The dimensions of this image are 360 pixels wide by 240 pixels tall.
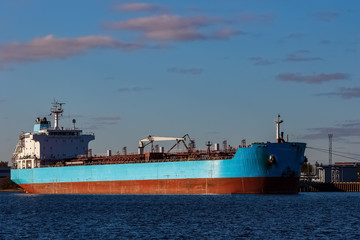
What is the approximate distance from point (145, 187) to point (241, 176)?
1164 cm

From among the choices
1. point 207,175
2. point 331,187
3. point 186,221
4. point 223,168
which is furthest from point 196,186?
point 331,187

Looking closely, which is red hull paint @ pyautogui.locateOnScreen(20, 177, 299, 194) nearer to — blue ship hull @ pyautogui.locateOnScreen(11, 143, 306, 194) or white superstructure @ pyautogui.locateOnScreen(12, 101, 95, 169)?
blue ship hull @ pyautogui.locateOnScreen(11, 143, 306, 194)

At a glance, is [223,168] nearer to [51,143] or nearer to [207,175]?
[207,175]

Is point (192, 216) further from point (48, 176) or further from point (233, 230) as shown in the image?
point (48, 176)

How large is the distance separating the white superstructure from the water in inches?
910

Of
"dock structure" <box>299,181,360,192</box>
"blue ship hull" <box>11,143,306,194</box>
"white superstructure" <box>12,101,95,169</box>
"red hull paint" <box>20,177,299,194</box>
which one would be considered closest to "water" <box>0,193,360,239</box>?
"red hull paint" <box>20,177,299,194</box>

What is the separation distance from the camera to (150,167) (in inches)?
2453

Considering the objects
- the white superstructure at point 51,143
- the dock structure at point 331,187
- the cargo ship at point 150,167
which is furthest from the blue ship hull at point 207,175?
the dock structure at point 331,187

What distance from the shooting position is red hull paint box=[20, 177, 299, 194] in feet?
182

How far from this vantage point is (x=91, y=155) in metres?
73.8

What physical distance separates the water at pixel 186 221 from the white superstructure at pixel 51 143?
75.8 ft

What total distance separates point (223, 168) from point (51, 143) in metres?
26.8

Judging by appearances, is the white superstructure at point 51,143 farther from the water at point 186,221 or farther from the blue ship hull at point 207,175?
the water at point 186,221

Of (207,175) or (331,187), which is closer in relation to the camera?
(207,175)
